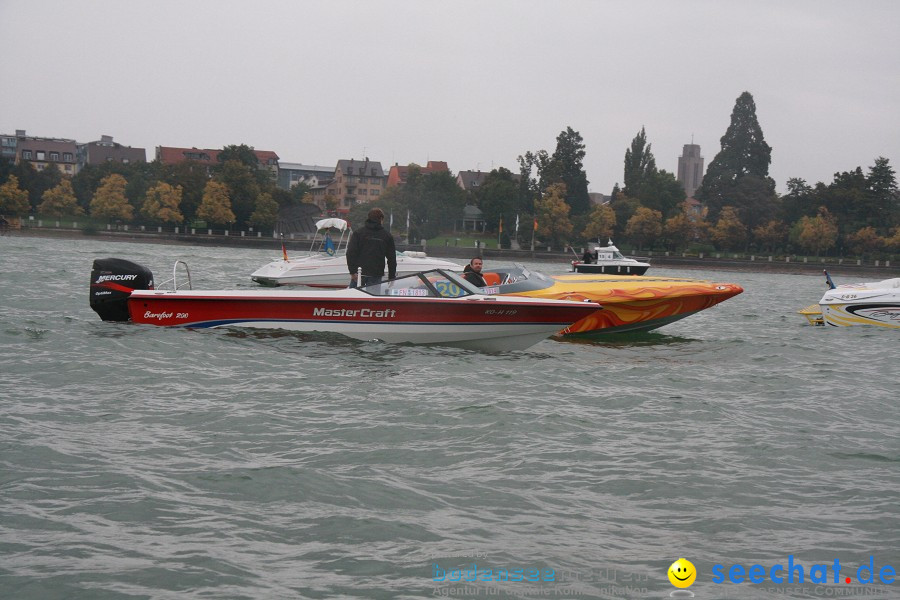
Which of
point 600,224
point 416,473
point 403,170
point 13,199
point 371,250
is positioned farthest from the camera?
point 403,170

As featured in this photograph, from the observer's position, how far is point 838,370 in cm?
1193

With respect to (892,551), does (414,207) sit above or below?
above

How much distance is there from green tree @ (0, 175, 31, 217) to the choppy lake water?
97138 mm

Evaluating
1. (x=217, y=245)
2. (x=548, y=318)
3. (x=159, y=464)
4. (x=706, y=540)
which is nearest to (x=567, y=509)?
(x=706, y=540)

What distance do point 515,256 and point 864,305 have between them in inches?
2980

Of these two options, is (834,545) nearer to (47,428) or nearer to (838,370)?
(47,428)

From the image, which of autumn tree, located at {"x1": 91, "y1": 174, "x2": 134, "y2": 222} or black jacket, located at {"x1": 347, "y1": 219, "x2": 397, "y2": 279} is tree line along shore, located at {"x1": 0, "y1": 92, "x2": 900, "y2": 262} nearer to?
autumn tree, located at {"x1": 91, "y1": 174, "x2": 134, "y2": 222}

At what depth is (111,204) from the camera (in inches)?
3841

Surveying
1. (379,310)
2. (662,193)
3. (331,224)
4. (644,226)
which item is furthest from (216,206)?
(379,310)

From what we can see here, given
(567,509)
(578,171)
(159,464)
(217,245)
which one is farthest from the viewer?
(578,171)

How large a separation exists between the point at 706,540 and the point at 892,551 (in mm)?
1108

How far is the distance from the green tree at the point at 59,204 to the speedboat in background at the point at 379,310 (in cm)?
9809

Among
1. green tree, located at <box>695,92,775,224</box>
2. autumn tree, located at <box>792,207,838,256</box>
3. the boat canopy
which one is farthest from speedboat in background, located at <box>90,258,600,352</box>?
green tree, located at <box>695,92,775,224</box>

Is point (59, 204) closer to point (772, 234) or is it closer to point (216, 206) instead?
point (216, 206)
